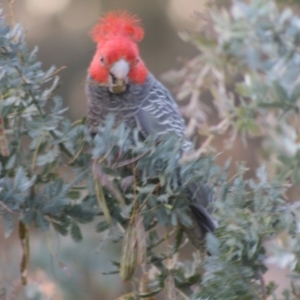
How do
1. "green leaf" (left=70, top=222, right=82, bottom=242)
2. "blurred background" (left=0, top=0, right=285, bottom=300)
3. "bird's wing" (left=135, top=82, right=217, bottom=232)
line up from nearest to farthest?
"green leaf" (left=70, top=222, right=82, bottom=242)
"bird's wing" (left=135, top=82, right=217, bottom=232)
"blurred background" (left=0, top=0, right=285, bottom=300)

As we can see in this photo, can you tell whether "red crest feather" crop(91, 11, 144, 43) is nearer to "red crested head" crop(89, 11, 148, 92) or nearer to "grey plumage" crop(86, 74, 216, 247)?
"red crested head" crop(89, 11, 148, 92)

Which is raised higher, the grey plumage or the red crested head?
the red crested head

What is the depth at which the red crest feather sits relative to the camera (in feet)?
7.67

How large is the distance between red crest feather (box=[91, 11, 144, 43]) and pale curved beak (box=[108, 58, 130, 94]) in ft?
0.36

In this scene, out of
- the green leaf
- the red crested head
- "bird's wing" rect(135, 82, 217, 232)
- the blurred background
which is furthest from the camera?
the blurred background

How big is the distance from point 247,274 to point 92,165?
57 centimetres

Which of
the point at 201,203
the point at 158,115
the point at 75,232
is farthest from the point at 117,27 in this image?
the point at 75,232

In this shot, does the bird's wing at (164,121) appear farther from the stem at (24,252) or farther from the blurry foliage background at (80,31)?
the blurry foliage background at (80,31)

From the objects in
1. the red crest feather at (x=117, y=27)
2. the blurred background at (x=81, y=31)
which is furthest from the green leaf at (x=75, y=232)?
the blurred background at (x=81, y=31)

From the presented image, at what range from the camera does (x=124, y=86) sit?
2.40 meters

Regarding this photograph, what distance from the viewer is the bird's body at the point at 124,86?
91.4 inches

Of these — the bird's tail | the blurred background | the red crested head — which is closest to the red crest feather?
the red crested head

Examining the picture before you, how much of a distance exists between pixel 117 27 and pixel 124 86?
0.75 feet

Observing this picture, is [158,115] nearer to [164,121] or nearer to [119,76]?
[164,121]
